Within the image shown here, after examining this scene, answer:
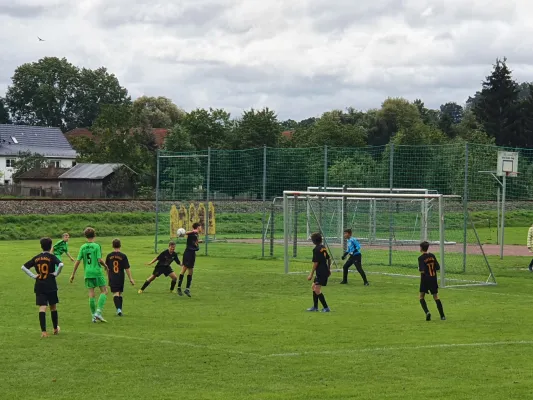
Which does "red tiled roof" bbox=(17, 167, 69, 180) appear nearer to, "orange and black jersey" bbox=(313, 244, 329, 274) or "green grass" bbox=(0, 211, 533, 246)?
"green grass" bbox=(0, 211, 533, 246)

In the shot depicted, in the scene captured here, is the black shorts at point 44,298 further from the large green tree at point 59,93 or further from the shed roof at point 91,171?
the large green tree at point 59,93

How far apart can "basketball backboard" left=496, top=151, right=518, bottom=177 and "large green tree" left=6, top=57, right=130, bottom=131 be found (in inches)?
5389

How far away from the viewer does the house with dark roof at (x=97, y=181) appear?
290 ft

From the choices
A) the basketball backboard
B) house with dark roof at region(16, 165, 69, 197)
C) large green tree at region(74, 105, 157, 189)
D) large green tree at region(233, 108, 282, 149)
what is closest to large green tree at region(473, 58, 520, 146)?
large green tree at region(233, 108, 282, 149)

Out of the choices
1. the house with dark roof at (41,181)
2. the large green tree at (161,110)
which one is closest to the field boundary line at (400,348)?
the house with dark roof at (41,181)

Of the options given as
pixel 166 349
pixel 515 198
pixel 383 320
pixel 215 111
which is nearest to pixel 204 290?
pixel 383 320

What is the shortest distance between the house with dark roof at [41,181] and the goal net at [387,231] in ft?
202

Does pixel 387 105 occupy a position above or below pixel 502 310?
above

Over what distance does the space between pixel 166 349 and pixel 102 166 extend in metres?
80.2

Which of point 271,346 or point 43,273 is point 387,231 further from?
point 43,273

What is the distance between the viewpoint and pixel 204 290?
84.6 ft

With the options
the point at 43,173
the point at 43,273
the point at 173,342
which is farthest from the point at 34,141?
the point at 173,342

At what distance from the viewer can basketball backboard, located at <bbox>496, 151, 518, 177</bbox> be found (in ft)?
108

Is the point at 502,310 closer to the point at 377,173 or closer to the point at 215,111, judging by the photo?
the point at 377,173
